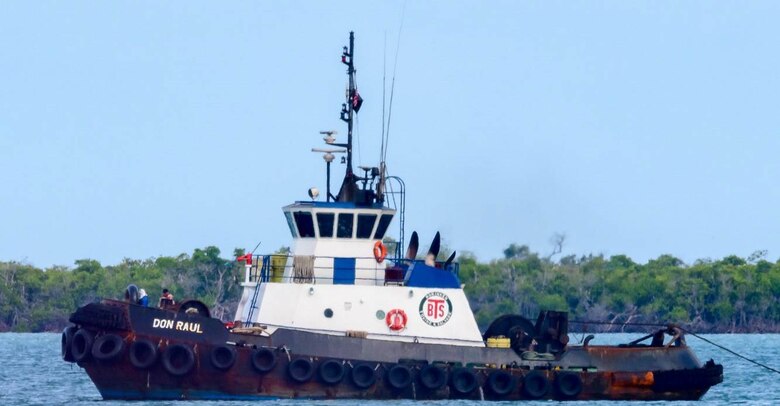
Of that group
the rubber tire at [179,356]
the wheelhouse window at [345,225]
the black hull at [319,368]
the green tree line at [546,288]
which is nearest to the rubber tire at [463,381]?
the black hull at [319,368]

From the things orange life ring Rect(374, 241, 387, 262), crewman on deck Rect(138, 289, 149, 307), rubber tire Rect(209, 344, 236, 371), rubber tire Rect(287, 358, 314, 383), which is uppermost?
orange life ring Rect(374, 241, 387, 262)

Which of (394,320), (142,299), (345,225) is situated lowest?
(394,320)

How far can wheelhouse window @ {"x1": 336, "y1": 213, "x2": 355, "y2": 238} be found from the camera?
32156 mm

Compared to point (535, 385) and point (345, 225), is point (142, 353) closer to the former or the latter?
point (345, 225)

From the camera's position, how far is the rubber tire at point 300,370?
30.5 meters

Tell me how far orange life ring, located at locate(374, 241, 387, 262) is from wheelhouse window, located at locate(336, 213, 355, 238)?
0.60 metres

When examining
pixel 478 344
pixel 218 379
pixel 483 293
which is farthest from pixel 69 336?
pixel 483 293

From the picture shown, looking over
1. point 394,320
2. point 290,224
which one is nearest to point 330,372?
point 394,320

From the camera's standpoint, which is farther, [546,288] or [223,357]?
[546,288]

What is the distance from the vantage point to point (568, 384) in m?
32.1

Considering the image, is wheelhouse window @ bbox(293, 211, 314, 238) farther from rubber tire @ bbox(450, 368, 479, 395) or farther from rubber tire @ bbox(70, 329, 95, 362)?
rubber tire @ bbox(70, 329, 95, 362)

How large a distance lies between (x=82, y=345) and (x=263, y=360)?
3475 mm

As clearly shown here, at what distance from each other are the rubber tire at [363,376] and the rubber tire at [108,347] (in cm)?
448

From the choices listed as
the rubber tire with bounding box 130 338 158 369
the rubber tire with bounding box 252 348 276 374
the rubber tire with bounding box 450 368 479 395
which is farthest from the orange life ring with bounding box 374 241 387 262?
the rubber tire with bounding box 130 338 158 369
